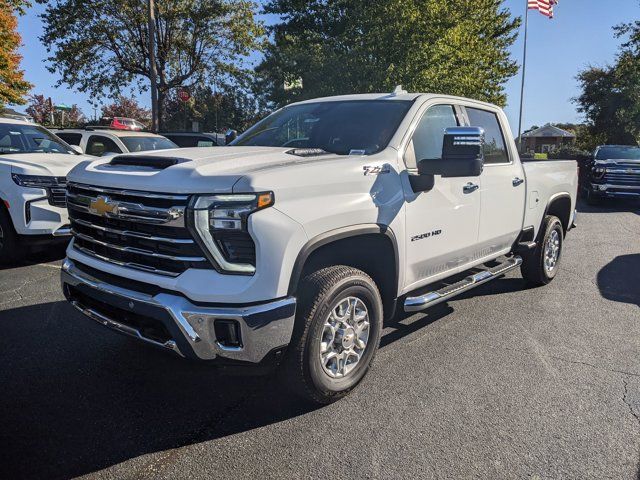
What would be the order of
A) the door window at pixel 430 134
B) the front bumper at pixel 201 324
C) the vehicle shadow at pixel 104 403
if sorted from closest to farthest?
the front bumper at pixel 201 324
the vehicle shadow at pixel 104 403
the door window at pixel 430 134

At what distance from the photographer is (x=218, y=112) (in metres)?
35.7

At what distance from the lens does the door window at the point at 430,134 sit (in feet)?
11.7

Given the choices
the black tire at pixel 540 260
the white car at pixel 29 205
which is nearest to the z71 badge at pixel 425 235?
the black tire at pixel 540 260

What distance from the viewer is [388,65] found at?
61.0ft

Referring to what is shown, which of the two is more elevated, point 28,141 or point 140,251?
point 28,141

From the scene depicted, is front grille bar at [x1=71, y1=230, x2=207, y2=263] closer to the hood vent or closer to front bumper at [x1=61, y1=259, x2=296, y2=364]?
front bumper at [x1=61, y1=259, x2=296, y2=364]

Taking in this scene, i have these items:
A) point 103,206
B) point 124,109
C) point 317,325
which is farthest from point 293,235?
point 124,109

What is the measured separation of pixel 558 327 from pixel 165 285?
11.8ft

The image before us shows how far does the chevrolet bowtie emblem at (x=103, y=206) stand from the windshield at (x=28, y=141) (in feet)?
16.1

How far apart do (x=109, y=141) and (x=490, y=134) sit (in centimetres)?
715

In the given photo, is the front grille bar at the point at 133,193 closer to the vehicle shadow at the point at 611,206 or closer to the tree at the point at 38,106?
the vehicle shadow at the point at 611,206

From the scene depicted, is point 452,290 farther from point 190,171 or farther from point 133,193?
point 133,193

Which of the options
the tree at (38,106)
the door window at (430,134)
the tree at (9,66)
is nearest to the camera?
the door window at (430,134)

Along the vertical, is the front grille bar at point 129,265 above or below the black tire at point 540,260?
above
